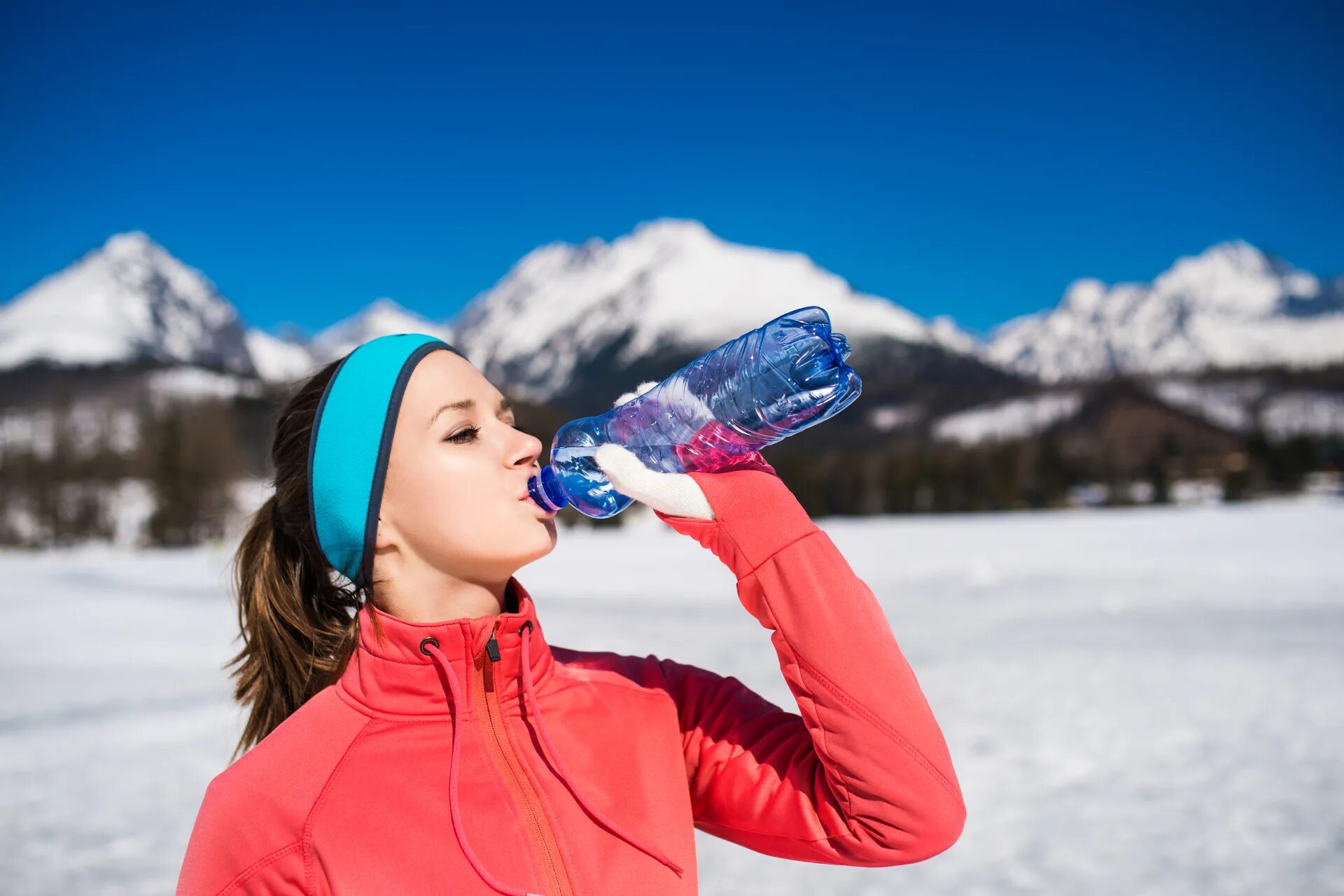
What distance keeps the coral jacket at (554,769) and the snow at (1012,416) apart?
527 ft

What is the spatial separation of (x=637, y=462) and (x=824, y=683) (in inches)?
22.2

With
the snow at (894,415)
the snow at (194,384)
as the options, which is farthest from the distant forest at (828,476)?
the snow at (894,415)

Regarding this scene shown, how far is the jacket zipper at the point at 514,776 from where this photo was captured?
1758 mm

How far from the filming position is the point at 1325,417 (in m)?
153

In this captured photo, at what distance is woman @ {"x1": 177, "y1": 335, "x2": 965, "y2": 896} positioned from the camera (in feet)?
5.65

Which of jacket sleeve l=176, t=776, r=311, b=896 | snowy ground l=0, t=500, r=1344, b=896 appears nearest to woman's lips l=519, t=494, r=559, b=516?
jacket sleeve l=176, t=776, r=311, b=896

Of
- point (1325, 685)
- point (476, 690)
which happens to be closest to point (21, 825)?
point (476, 690)

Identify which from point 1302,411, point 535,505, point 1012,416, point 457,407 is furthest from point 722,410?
point 1302,411

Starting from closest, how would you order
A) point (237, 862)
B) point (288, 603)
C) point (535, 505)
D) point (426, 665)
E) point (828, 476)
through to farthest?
point (237, 862) → point (426, 665) → point (535, 505) → point (288, 603) → point (828, 476)

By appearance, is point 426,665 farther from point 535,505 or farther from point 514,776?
point 535,505

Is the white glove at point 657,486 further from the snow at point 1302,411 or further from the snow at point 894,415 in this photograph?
the snow at point 1302,411

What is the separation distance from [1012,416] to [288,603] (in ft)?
579

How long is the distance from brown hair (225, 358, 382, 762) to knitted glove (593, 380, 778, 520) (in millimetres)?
800

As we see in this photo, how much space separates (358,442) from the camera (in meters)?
2.06
